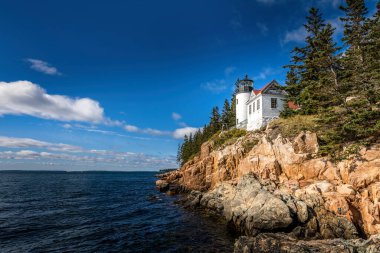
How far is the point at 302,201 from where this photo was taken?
1830 centimetres

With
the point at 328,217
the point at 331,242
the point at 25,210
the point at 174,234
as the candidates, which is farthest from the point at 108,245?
the point at 25,210

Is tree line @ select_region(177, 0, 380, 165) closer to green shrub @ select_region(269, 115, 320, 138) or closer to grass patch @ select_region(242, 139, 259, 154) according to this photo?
green shrub @ select_region(269, 115, 320, 138)

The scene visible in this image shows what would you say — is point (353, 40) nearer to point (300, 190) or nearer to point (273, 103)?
point (273, 103)

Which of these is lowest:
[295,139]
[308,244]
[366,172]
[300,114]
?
[308,244]

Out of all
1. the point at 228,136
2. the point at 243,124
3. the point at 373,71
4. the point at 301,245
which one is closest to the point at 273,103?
the point at 243,124

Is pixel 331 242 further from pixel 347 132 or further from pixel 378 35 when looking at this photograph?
pixel 378 35

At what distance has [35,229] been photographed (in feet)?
68.5

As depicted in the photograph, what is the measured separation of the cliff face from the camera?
16.3 meters

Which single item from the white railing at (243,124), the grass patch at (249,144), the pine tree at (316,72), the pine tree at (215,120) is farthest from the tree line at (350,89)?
the pine tree at (215,120)

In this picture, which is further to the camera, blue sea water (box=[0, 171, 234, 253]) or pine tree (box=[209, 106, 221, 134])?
pine tree (box=[209, 106, 221, 134])

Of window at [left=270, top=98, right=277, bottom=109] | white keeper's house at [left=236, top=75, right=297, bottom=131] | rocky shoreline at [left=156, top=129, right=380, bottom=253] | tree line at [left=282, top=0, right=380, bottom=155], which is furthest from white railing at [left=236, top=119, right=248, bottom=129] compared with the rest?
rocky shoreline at [left=156, top=129, right=380, bottom=253]

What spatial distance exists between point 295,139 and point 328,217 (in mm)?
8711

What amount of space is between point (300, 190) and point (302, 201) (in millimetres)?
1651

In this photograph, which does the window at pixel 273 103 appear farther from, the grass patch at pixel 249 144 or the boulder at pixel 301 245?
the boulder at pixel 301 245
